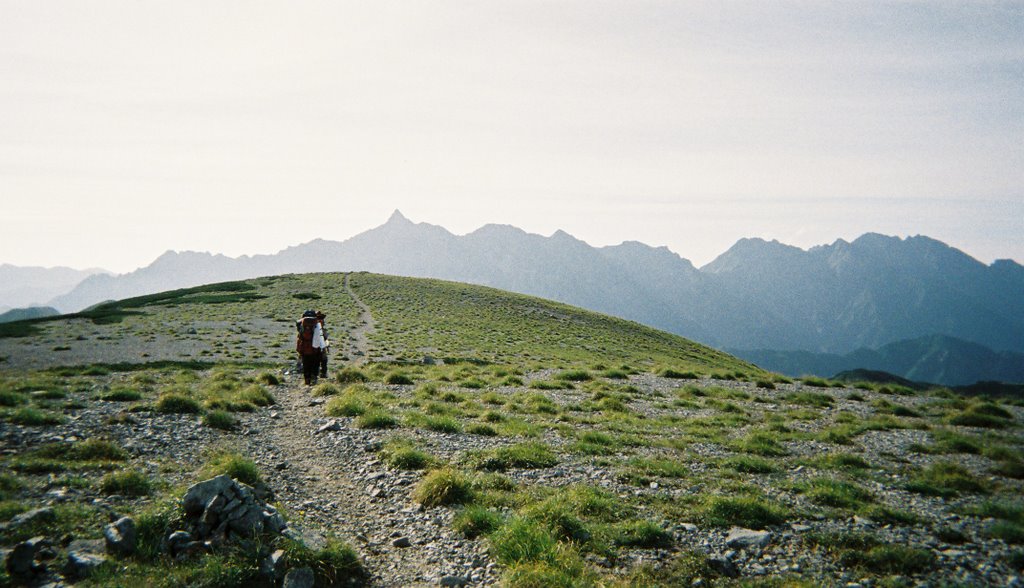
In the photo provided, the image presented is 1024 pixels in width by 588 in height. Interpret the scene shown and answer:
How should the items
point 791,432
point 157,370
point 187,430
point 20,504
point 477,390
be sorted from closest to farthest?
point 20,504 < point 187,430 < point 791,432 < point 477,390 < point 157,370

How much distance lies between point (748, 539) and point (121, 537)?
1033 cm

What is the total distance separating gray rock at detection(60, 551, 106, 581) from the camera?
6.91 m

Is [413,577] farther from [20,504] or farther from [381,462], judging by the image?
[20,504]

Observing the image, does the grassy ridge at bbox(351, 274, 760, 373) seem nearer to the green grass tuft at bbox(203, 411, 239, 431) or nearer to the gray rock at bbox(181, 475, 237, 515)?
the green grass tuft at bbox(203, 411, 239, 431)

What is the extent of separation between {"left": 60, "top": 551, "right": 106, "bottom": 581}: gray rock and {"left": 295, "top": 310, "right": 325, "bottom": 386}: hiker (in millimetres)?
18248

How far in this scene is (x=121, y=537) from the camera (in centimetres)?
755

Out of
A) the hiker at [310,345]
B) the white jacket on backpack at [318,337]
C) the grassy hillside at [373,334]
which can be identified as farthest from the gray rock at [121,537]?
the grassy hillside at [373,334]

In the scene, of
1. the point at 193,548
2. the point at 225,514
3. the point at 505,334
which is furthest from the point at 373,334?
the point at 193,548

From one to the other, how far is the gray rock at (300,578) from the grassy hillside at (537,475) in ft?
0.55

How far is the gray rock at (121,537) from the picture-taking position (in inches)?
295

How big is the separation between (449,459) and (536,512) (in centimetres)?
444

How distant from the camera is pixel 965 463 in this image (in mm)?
12727

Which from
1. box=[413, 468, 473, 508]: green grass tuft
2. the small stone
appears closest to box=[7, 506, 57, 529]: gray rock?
box=[413, 468, 473, 508]: green grass tuft

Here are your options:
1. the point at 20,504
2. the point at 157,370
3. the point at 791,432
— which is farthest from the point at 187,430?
the point at 791,432
